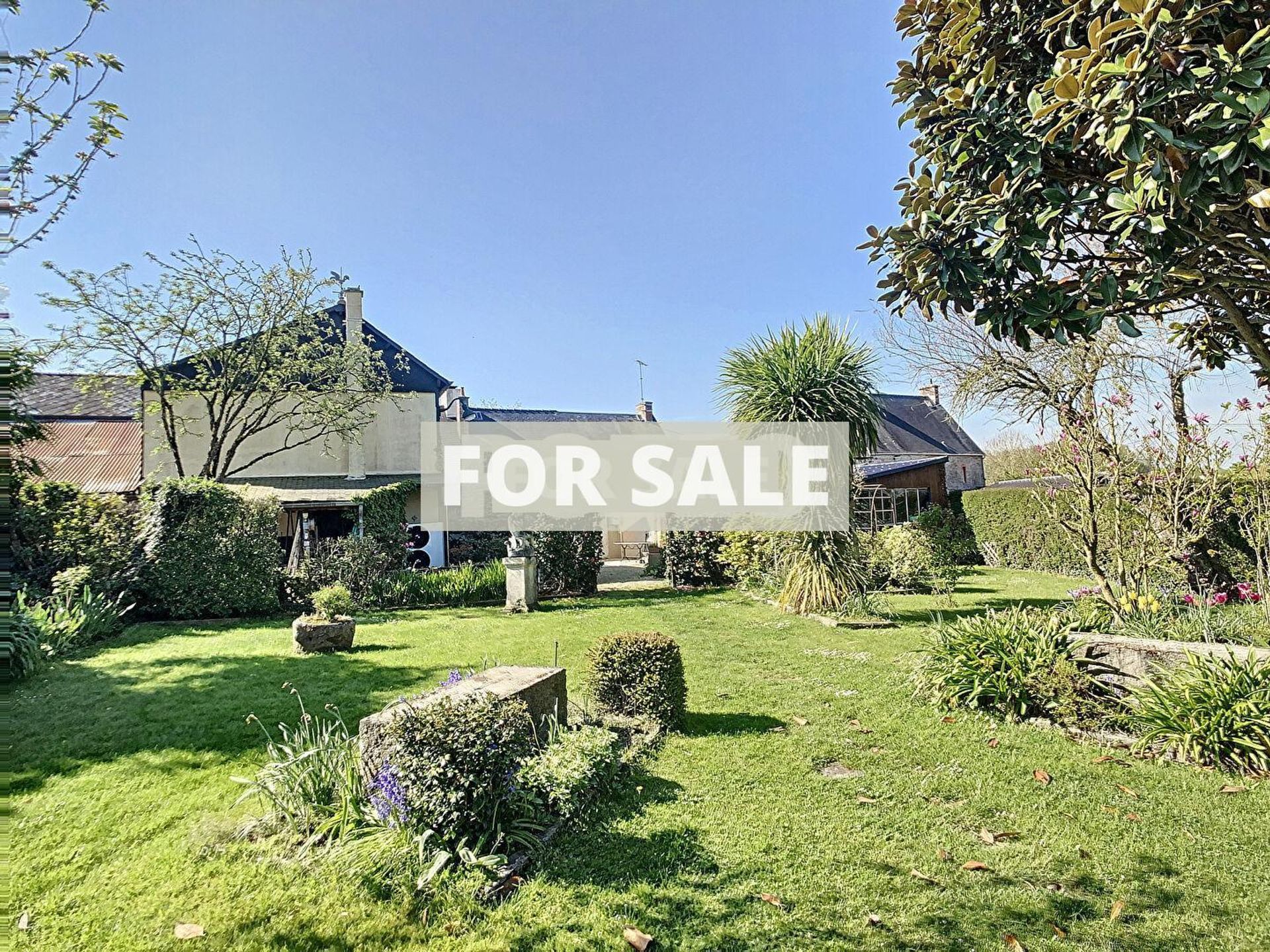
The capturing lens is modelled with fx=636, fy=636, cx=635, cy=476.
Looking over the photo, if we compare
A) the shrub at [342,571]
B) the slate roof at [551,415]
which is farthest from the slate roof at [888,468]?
the shrub at [342,571]

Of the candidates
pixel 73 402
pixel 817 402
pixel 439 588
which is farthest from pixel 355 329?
pixel 817 402

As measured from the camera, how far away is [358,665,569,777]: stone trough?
398cm

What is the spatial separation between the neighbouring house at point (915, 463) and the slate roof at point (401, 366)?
638 inches

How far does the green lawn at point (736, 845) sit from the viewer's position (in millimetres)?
2969

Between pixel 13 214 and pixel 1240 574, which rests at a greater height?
pixel 13 214

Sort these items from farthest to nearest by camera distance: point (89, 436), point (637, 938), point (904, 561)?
1. point (89, 436)
2. point (904, 561)
3. point (637, 938)

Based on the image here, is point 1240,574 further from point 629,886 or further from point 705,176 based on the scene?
point 629,886

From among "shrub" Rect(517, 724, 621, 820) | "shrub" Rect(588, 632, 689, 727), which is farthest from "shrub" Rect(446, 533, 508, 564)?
"shrub" Rect(517, 724, 621, 820)

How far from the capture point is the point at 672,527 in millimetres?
16516

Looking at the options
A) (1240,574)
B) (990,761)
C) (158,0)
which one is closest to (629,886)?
(990,761)

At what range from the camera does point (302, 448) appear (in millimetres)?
21609

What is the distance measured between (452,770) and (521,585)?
9.62 meters

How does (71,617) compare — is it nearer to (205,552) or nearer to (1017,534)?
(205,552)

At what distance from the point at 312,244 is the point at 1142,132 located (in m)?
19.6
